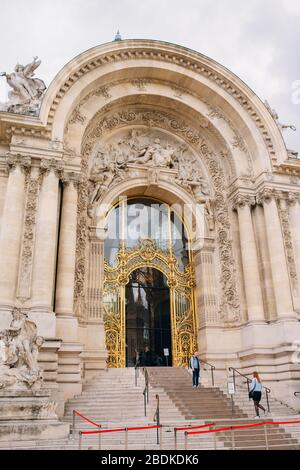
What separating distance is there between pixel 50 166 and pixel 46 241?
2.69 metres

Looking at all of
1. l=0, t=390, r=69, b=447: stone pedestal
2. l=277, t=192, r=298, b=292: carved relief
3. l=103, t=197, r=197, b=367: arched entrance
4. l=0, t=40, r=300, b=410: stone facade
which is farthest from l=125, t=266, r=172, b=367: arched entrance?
l=0, t=390, r=69, b=447: stone pedestal

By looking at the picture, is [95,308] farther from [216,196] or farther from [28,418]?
[216,196]

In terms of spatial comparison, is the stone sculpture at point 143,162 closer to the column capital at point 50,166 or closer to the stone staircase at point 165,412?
the column capital at point 50,166

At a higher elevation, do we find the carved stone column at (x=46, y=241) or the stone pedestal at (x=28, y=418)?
the carved stone column at (x=46, y=241)

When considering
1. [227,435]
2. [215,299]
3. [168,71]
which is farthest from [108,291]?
[168,71]

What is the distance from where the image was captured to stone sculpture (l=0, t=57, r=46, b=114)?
1498 centimetres

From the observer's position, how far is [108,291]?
16.4 meters

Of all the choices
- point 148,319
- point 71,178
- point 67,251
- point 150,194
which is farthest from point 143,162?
point 148,319

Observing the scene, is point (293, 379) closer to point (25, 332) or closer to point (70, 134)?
point (25, 332)

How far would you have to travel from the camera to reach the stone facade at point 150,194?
1352 cm

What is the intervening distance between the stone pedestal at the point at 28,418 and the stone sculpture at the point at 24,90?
9616mm

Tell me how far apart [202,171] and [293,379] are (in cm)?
924

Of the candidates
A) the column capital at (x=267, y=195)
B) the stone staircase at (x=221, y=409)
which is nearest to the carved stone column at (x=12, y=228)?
the stone staircase at (x=221, y=409)

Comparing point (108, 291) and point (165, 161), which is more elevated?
point (165, 161)
